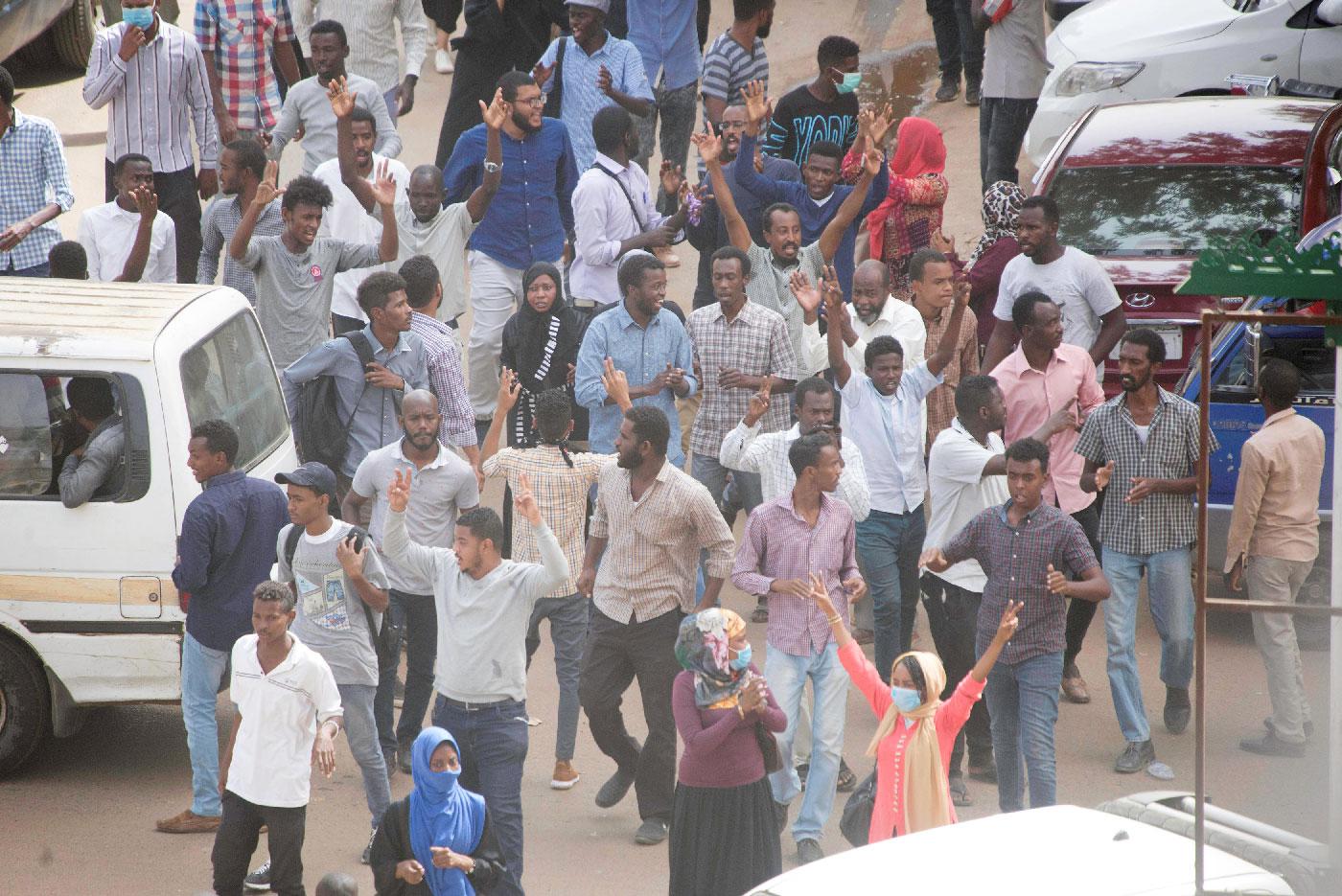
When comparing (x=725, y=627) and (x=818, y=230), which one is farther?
(x=818, y=230)

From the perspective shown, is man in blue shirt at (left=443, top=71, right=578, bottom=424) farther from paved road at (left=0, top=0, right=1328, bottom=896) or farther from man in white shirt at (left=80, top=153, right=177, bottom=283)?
paved road at (left=0, top=0, right=1328, bottom=896)

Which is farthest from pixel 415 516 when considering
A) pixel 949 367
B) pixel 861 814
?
pixel 949 367

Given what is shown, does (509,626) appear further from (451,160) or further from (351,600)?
(451,160)

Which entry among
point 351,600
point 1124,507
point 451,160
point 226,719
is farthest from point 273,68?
point 1124,507

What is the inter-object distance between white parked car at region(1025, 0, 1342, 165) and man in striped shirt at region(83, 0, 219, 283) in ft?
20.9

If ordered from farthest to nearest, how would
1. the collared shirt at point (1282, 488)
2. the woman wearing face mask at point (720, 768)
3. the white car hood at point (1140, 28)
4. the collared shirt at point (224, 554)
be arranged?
1. the white car hood at point (1140, 28)
2. the collared shirt at point (1282, 488)
3. the collared shirt at point (224, 554)
4. the woman wearing face mask at point (720, 768)

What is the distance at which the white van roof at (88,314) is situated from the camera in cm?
736

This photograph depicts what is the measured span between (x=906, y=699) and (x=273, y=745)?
2.30 m

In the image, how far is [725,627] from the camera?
5855 mm

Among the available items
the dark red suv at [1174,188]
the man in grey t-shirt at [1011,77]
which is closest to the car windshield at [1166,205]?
the dark red suv at [1174,188]

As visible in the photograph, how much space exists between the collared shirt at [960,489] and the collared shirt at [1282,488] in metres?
1.15

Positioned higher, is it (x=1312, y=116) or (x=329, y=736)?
(x=1312, y=116)

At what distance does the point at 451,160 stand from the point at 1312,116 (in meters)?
5.44

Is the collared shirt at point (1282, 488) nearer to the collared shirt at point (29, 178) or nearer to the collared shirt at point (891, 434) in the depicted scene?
the collared shirt at point (891, 434)
